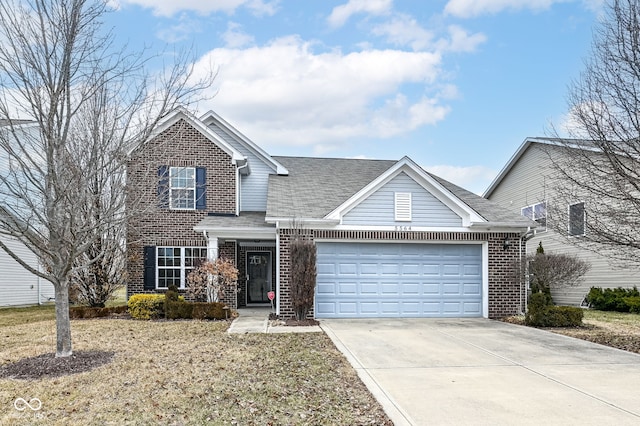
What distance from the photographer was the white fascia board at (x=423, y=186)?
1473cm

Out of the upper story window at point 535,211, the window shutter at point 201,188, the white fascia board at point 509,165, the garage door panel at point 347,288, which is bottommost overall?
the garage door panel at point 347,288

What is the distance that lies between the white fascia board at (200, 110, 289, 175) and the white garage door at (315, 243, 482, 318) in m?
5.50

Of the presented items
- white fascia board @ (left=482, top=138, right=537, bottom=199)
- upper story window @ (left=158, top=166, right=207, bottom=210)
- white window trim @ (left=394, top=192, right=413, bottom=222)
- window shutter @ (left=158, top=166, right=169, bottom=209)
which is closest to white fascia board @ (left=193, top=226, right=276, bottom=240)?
window shutter @ (left=158, top=166, right=169, bottom=209)

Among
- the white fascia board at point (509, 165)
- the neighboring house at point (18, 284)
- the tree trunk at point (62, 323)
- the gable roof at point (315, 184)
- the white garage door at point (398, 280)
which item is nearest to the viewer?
the tree trunk at point (62, 323)

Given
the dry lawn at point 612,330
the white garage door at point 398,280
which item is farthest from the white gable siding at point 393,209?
the dry lawn at point 612,330

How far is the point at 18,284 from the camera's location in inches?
826

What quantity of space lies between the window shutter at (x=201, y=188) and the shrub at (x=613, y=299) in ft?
47.4

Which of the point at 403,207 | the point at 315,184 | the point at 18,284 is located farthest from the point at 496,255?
the point at 18,284

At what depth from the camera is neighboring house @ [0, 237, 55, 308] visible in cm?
2005

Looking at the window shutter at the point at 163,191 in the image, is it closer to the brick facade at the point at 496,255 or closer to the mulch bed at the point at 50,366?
the mulch bed at the point at 50,366

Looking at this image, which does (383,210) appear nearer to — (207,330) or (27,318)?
(207,330)

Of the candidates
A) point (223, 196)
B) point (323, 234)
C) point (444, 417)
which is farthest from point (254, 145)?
point (444, 417)

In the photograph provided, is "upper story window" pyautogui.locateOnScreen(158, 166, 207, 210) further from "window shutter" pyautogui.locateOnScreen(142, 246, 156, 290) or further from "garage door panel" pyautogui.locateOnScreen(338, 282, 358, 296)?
"garage door panel" pyautogui.locateOnScreen(338, 282, 358, 296)

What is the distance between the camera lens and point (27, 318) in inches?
616
